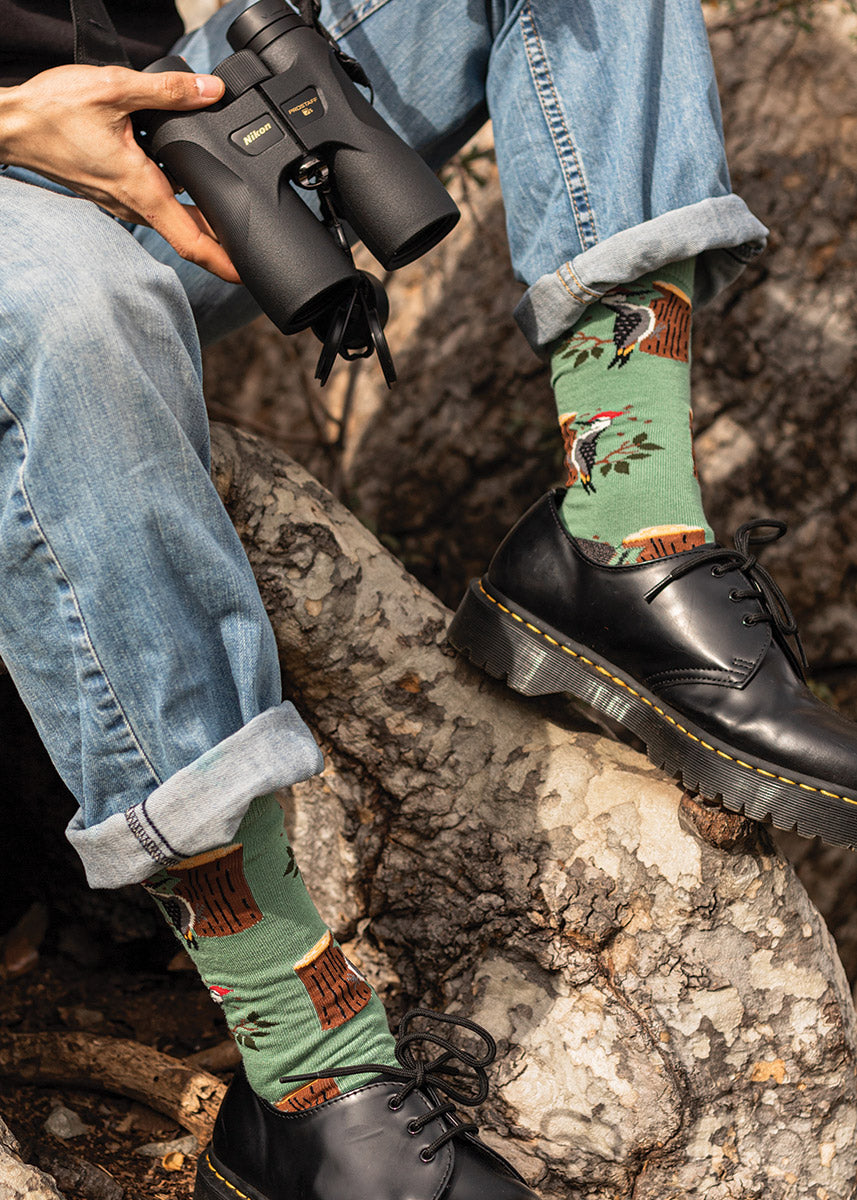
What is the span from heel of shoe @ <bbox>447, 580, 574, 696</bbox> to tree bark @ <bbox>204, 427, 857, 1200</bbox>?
7cm

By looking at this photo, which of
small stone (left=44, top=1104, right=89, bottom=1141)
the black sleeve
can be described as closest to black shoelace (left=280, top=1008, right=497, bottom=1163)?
small stone (left=44, top=1104, right=89, bottom=1141)

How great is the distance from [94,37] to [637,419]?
780 millimetres

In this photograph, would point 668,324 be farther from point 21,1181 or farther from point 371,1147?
point 21,1181

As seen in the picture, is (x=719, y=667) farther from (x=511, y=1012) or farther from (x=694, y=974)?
(x=511, y=1012)

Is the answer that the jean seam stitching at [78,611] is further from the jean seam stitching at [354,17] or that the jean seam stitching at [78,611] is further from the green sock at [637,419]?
the jean seam stitching at [354,17]

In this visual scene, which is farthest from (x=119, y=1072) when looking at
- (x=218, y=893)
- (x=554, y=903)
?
(x=554, y=903)

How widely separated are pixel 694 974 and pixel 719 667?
15.6 inches

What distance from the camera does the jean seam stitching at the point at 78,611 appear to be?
0.84 m

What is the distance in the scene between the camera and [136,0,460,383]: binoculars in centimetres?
100

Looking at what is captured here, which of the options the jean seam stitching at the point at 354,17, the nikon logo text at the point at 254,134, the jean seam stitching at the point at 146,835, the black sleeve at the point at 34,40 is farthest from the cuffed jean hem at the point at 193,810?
the jean seam stitching at the point at 354,17

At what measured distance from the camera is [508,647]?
4.30ft

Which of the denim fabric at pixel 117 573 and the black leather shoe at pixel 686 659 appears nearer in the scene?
the denim fabric at pixel 117 573

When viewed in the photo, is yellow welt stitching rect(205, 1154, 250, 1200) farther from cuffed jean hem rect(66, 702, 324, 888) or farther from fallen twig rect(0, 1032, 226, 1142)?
cuffed jean hem rect(66, 702, 324, 888)

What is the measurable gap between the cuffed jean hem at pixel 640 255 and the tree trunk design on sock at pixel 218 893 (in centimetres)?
79
